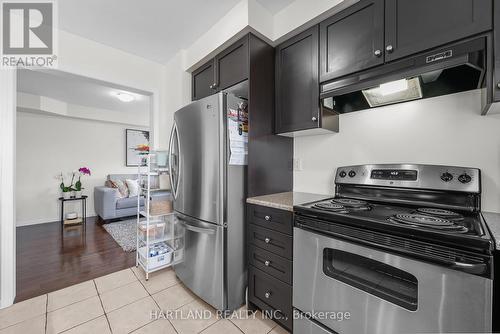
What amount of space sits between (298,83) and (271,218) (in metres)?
1.11

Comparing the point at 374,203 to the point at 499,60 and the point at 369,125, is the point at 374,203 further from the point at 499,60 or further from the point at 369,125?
the point at 499,60

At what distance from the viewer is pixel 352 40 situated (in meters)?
1.37

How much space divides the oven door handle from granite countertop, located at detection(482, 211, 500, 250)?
8 cm

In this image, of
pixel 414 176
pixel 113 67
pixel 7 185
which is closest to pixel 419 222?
pixel 414 176

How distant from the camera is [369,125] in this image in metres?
1.59

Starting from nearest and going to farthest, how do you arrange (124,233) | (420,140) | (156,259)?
(420,140)
(156,259)
(124,233)

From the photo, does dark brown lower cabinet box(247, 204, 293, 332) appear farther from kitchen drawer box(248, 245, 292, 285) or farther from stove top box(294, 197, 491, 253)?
stove top box(294, 197, 491, 253)

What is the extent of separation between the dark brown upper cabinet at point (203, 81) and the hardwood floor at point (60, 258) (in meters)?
2.19

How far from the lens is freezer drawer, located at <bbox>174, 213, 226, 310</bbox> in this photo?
5.23ft

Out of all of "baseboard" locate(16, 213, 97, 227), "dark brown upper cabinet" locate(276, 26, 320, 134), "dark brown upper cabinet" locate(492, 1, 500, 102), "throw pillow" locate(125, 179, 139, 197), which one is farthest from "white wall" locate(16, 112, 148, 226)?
"dark brown upper cabinet" locate(492, 1, 500, 102)

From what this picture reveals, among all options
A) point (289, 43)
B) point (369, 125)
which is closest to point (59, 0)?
point (289, 43)

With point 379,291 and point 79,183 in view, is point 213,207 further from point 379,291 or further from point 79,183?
point 79,183

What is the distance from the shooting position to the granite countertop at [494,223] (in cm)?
75

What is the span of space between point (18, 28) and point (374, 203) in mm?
3377
